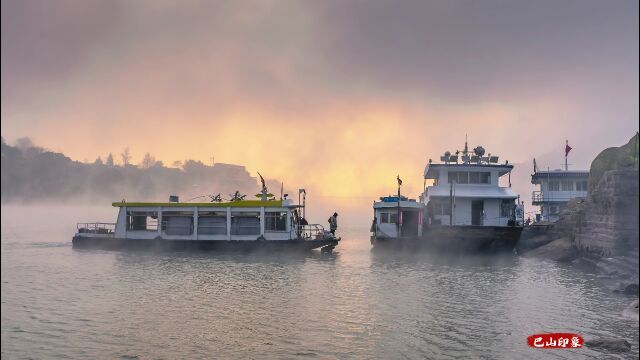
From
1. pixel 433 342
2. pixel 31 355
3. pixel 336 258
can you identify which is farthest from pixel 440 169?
pixel 31 355

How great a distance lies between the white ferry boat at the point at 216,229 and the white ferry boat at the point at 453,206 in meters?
5.77

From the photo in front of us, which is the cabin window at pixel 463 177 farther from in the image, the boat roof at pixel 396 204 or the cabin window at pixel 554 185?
the cabin window at pixel 554 185

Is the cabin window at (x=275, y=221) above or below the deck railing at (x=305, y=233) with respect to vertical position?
above

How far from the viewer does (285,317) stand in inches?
734

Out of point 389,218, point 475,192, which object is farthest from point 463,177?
point 389,218

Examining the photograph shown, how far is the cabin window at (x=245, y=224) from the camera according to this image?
42156 millimetres

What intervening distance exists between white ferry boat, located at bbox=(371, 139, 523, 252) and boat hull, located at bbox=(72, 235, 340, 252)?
5.58 metres

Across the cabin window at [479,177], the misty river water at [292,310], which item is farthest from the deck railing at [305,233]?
the cabin window at [479,177]

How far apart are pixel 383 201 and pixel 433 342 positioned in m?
28.2

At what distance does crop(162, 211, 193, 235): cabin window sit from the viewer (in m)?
43.0

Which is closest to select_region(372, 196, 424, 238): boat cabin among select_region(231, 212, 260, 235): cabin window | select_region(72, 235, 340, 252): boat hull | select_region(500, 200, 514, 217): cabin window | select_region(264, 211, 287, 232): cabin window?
select_region(72, 235, 340, 252): boat hull

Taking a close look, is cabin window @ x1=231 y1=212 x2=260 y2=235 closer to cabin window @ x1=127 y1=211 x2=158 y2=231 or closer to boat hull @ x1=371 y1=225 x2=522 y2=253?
cabin window @ x1=127 y1=211 x2=158 y2=231

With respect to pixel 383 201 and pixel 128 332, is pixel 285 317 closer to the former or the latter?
pixel 128 332

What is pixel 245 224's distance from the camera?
4241 cm
